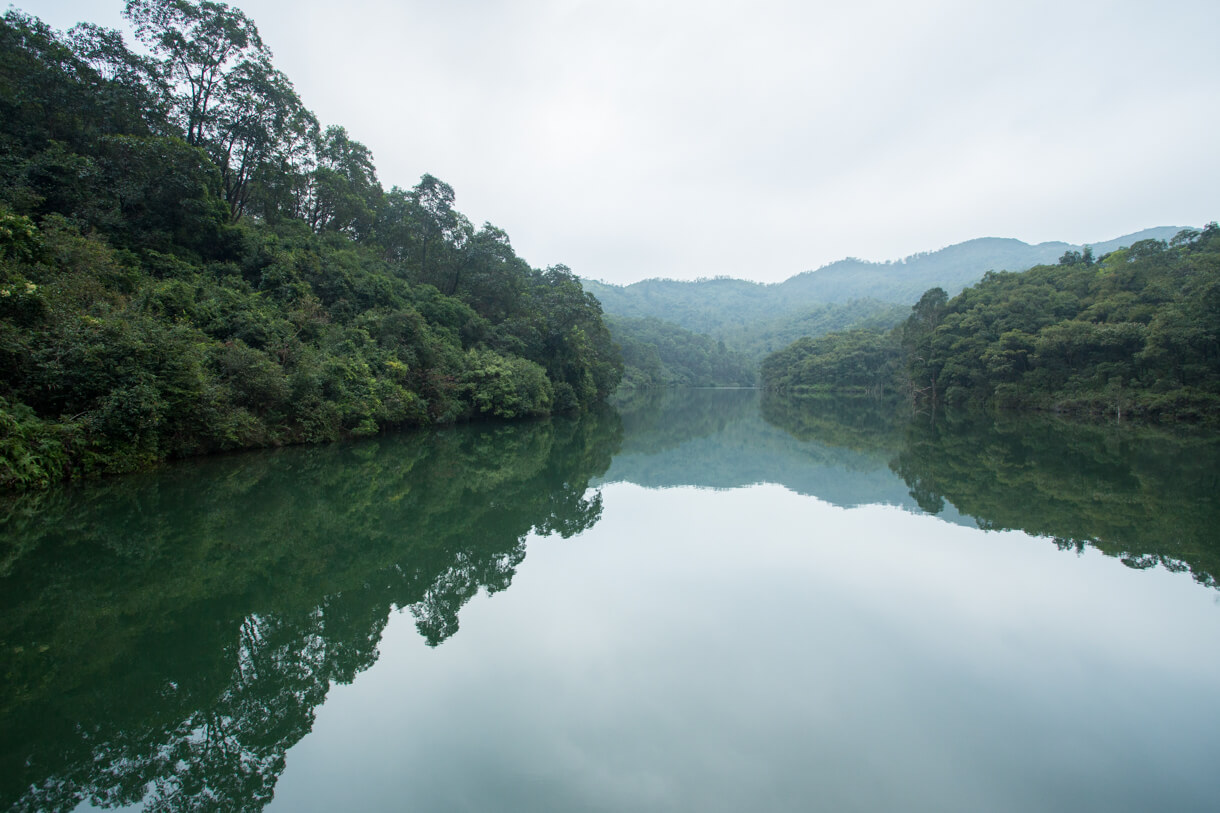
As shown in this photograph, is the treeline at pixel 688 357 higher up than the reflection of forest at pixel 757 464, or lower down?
higher up

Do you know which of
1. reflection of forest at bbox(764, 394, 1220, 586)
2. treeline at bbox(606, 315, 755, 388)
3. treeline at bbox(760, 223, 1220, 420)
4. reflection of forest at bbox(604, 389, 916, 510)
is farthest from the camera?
treeline at bbox(606, 315, 755, 388)

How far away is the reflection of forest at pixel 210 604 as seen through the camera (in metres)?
2.69

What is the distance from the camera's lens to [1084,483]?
9891mm

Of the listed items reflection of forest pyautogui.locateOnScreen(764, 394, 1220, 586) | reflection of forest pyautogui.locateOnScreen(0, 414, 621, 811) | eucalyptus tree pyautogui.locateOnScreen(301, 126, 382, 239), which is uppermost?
eucalyptus tree pyautogui.locateOnScreen(301, 126, 382, 239)

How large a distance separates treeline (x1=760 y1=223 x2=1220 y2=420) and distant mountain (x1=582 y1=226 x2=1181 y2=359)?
66.0 m

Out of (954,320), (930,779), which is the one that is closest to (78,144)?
(930,779)

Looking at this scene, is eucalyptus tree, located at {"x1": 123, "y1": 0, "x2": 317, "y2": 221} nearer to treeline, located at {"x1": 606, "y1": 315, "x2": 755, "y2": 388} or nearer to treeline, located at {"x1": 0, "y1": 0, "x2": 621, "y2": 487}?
treeline, located at {"x1": 0, "y1": 0, "x2": 621, "y2": 487}

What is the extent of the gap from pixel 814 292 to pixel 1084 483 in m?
171

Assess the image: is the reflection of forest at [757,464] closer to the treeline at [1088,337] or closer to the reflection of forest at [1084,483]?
the reflection of forest at [1084,483]

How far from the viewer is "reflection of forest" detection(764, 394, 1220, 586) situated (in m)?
6.63

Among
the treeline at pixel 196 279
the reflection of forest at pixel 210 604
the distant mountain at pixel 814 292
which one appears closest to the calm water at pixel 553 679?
the reflection of forest at pixel 210 604

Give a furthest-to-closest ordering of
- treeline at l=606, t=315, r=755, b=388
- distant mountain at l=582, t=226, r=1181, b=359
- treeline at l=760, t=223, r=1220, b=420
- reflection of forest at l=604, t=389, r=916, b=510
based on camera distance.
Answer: distant mountain at l=582, t=226, r=1181, b=359
treeline at l=606, t=315, r=755, b=388
treeline at l=760, t=223, r=1220, b=420
reflection of forest at l=604, t=389, r=916, b=510

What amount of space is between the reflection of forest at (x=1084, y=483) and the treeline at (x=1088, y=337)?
15.5 feet

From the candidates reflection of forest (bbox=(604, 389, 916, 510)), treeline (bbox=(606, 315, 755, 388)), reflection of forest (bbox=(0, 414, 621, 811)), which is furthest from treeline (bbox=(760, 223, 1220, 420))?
treeline (bbox=(606, 315, 755, 388))
